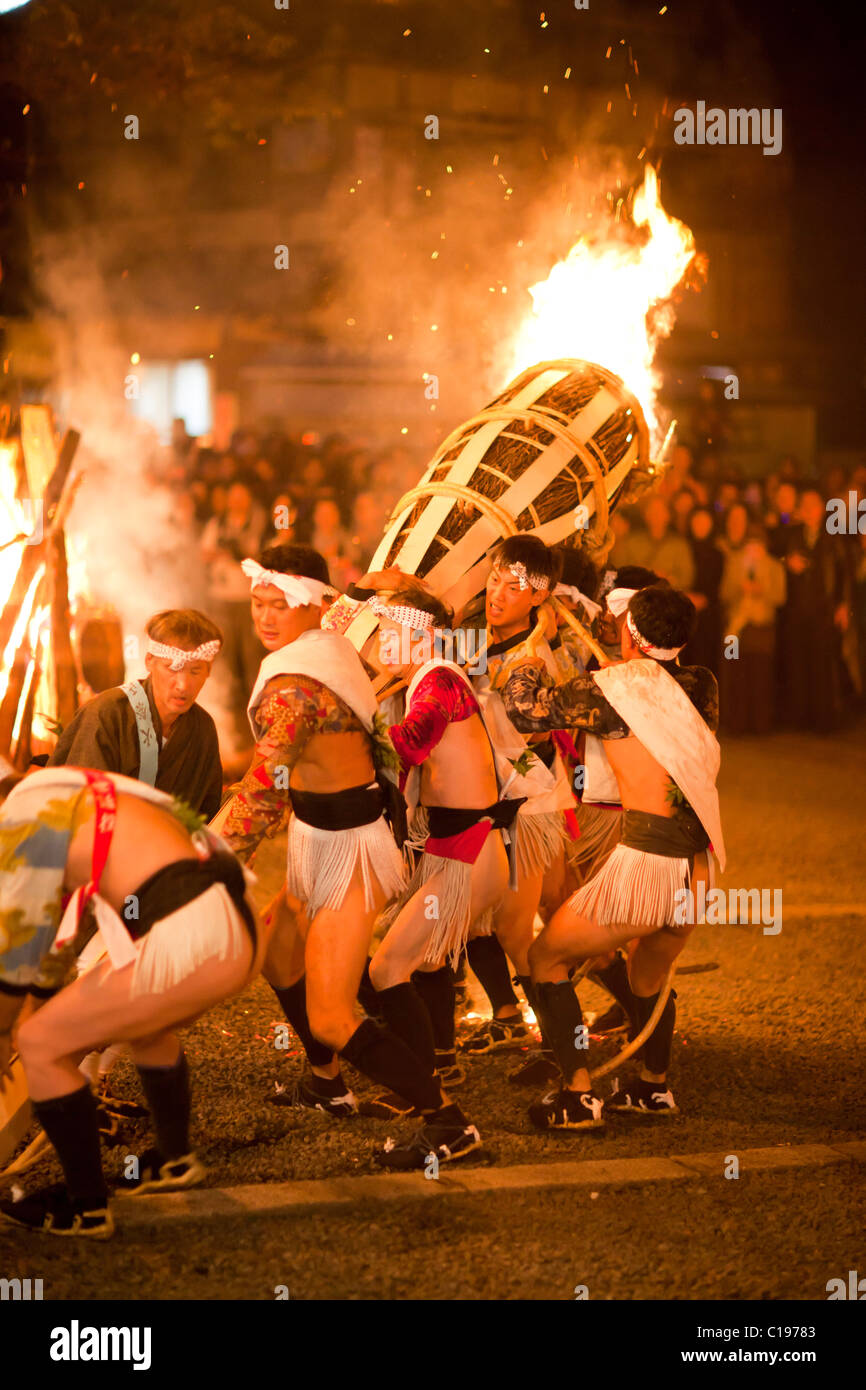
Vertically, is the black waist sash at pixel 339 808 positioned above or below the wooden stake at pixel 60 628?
below

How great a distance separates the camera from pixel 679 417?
1823cm

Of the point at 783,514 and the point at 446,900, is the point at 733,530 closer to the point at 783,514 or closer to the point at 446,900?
the point at 783,514

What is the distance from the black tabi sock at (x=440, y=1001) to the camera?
5.05m

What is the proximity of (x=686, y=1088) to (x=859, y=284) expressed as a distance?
15783 millimetres

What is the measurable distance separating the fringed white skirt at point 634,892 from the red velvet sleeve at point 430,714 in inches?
27.5

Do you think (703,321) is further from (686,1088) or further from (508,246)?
(686,1088)

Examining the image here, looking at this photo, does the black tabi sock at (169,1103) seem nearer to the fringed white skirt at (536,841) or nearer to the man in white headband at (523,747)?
the man in white headband at (523,747)

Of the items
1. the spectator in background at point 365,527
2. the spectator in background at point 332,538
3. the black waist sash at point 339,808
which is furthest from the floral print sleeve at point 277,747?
the spectator in background at point 365,527

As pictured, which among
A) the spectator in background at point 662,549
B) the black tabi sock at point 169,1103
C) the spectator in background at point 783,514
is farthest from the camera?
the spectator in background at point 783,514

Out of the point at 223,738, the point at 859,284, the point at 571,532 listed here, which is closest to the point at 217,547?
the point at 223,738

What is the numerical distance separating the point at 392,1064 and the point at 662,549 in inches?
340

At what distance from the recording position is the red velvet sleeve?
4.67m

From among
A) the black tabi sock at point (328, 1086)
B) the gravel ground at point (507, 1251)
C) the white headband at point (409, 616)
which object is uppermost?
the white headband at point (409, 616)

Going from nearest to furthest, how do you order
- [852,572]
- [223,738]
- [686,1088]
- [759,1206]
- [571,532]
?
[759,1206] → [686,1088] → [571,532] → [223,738] → [852,572]
